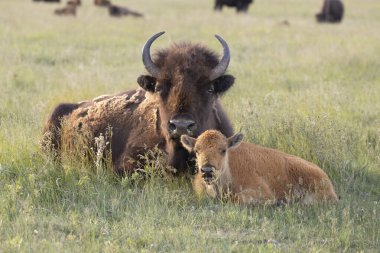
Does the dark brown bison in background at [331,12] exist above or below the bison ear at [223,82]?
below

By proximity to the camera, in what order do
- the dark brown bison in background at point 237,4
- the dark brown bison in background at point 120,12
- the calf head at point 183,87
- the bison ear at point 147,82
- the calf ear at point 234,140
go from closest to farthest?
1. the calf ear at point 234,140
2. the calf head at point 183,87
3. the bison ear at point 147,82
4. the dark brown bison in background at point 120,12
5. the dark brown bison in background at point 237,4

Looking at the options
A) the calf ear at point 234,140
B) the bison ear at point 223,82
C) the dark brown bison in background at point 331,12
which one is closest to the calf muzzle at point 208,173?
the calf ear at point 234,140

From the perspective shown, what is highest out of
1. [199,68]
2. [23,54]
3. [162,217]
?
[199,68]

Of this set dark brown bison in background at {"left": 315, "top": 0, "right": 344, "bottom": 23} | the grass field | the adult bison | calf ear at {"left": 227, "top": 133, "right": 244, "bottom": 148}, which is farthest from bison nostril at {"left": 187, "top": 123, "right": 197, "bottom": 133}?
dark brown bison in background at {"left": 315, "top": 0, "right": 344, "bottom": 23}

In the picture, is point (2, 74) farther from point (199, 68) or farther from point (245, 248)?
point (245, 248)

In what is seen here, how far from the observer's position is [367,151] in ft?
29.6

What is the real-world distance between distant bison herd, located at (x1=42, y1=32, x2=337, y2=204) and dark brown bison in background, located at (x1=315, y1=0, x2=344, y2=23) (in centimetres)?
2564

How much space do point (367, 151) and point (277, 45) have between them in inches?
427

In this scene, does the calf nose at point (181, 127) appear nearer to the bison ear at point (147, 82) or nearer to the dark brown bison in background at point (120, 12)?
the bison ear at point (147, 82)

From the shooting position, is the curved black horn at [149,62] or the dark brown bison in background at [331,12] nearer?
the curved black horn at [149,62]

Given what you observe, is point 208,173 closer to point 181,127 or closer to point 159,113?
point 181,127

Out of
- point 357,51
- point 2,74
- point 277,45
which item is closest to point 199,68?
point 2,74

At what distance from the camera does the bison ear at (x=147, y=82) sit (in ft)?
25.9

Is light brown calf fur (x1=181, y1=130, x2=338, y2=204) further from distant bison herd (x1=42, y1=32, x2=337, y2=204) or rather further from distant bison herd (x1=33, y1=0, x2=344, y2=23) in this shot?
distant bison herd (x1=33, y1=0, x2=344, y2=23)
